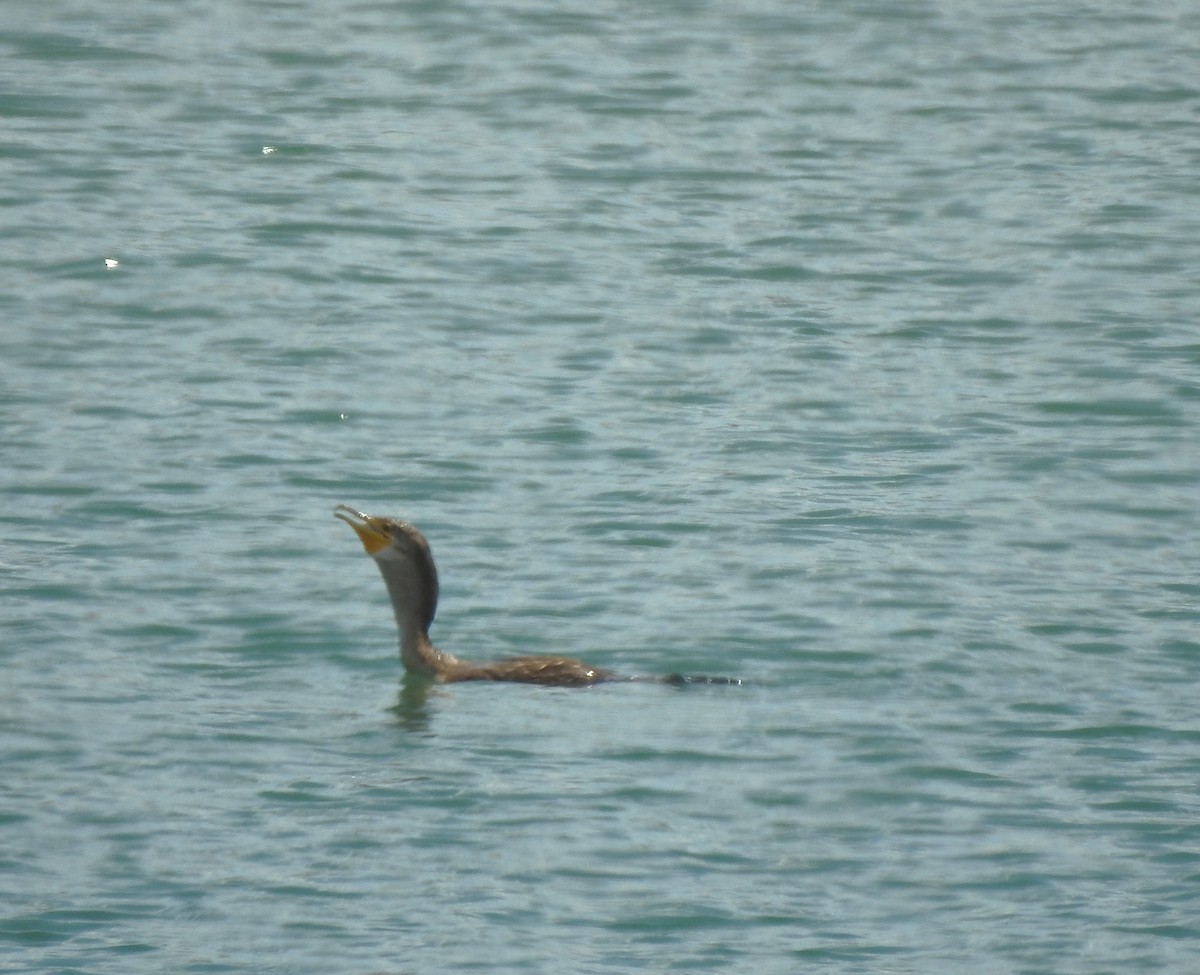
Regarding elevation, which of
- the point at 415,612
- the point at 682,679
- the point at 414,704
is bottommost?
the point at 414,704

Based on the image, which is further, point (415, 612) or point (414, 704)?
point (415, 612)

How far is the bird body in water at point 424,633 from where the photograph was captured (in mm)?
11531

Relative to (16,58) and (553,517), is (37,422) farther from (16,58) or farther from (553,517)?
(16,58)

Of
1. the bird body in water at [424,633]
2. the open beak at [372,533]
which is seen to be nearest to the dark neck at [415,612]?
the bird body in water at [424,633]

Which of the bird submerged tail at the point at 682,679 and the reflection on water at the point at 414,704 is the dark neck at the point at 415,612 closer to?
the reflection on water at the point at 414,704

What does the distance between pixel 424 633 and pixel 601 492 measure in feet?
9.05

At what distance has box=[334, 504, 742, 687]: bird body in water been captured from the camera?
454 inches

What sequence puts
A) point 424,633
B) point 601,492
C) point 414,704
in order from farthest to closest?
point 601,492 → point 424,633 → point 414,704

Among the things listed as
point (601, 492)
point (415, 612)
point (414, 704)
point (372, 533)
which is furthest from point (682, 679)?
point (601, 492)

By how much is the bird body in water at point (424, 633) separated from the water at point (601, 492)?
17 centimetres

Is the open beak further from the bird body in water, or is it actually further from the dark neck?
the dark neck

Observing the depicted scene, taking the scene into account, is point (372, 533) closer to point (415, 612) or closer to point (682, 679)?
point (415, 612)

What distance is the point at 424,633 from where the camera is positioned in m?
11.9

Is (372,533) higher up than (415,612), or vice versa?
(372,533)
